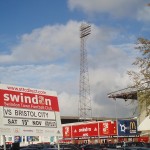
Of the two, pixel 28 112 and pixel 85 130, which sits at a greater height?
pixel 28 112

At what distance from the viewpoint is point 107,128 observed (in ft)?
183

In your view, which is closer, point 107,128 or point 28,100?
point 28,100

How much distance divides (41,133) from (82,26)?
253 feet

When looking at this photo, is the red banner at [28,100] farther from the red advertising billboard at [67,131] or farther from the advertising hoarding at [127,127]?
the red advertising billboard at [67,131]

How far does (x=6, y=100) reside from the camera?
10086 millimetres

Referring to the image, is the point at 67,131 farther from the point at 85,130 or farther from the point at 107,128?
the point at 107,128

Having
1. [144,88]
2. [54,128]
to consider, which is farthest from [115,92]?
[54,128]

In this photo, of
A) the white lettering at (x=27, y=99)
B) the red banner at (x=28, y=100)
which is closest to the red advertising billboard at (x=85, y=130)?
the red banner at (x=28, y=100)

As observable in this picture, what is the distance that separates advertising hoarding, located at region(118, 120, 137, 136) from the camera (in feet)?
177

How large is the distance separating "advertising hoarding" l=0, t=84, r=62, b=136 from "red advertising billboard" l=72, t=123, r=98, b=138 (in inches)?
1857

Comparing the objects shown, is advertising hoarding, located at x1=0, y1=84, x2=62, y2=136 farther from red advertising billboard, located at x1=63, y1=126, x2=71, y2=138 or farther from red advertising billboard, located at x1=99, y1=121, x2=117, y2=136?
red advertising billboard, located at x1=63, y1=126, x2=71, y2=138

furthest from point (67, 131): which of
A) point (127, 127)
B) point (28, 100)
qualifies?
point (28, 100)

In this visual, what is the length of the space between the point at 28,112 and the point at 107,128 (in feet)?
151

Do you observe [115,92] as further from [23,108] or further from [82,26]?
[23,108]
